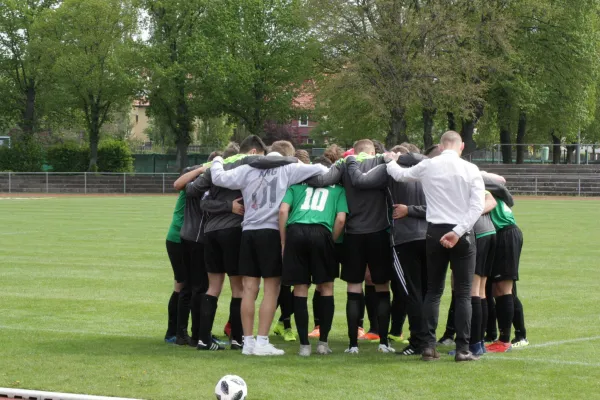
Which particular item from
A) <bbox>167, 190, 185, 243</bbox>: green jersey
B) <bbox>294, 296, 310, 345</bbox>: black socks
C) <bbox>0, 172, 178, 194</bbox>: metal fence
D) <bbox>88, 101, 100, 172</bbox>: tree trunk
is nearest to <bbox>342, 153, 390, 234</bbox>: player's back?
<bbox>294, 296, 310, 345</bbox>: black socks

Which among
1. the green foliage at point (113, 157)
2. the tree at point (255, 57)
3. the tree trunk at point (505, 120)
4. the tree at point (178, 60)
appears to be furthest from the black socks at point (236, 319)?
the green foliage at point (113, 157)

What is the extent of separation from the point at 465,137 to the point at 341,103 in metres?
8.68

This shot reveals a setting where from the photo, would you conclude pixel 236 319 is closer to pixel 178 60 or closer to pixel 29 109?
pixel 178 60

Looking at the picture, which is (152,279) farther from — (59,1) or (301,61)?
(59,1)

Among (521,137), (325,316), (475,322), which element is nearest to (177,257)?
(325,316)

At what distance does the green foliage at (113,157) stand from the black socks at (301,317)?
5454 centimetres

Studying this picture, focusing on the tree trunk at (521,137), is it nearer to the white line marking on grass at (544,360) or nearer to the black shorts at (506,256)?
the black shorts at (506,256)

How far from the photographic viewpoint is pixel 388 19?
51.8m

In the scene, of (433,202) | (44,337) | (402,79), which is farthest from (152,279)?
(402,79)

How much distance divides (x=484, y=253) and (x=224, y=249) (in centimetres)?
260

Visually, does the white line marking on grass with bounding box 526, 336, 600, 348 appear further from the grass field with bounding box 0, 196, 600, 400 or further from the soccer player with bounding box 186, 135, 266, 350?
the soccer player with bounding box 186, 135, 266, 350

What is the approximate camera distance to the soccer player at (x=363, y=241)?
344 inches

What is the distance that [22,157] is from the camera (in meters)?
60.3

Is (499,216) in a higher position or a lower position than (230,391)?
higher
